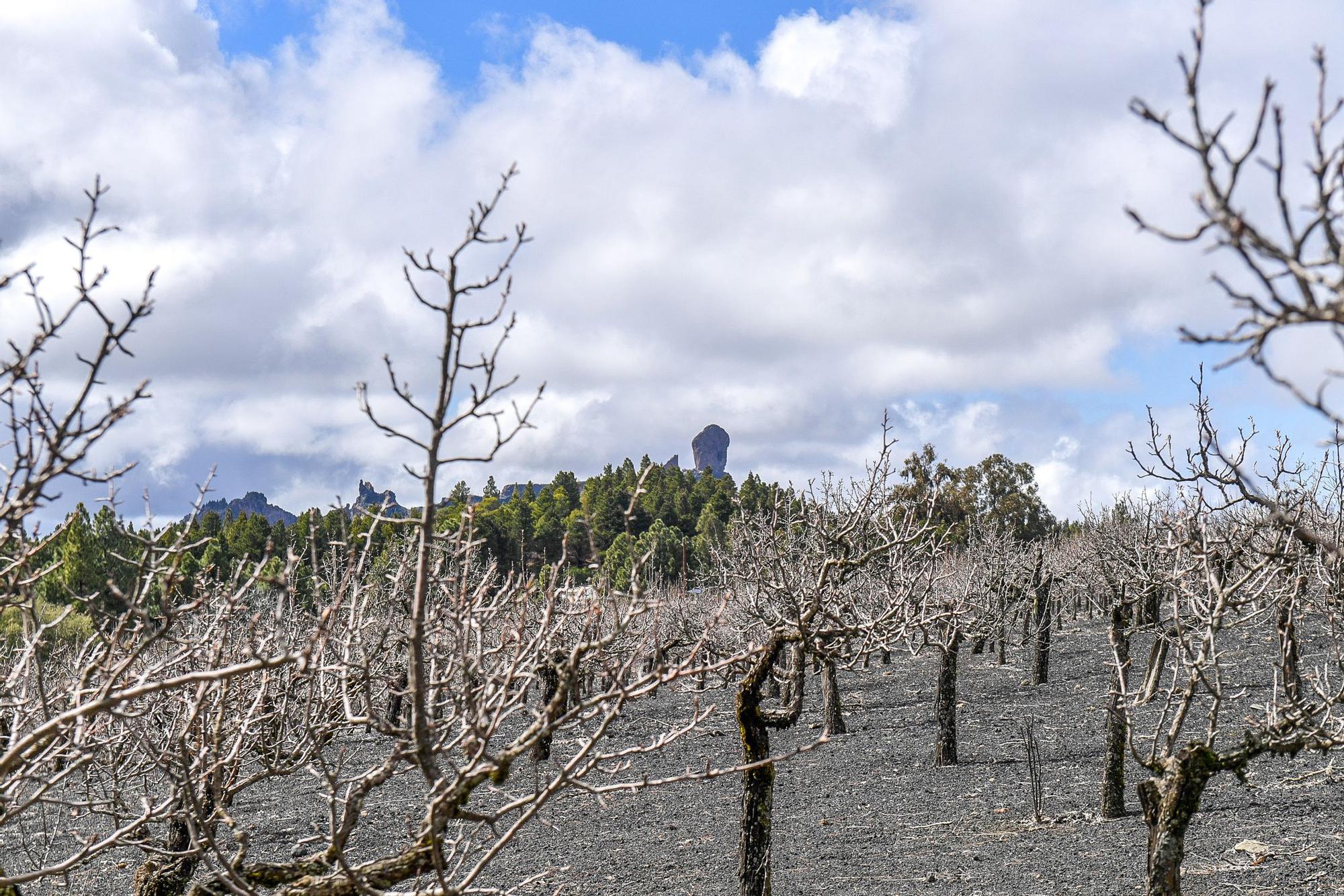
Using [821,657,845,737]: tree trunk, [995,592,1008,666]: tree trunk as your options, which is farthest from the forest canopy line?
[821,657,845,737]: tree trunk

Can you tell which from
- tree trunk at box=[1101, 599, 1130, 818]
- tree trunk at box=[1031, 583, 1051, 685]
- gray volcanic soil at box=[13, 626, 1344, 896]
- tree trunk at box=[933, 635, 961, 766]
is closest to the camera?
gray volcanic soil at box=[13, 626, 1344, 896]

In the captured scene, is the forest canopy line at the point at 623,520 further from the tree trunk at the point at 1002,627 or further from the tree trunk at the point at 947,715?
the tree trunk at the point at 947,715

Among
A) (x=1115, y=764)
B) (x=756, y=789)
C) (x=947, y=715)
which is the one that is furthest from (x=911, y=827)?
(x=756, y=789)

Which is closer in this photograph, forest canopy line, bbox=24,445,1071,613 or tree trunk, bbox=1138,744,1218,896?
tree trunk, bbox=1138,744,1218,896

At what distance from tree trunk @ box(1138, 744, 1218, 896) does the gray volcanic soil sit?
1.68 meters

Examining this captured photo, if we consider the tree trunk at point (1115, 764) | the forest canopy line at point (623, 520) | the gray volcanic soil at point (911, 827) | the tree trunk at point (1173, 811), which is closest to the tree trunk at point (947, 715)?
the gray volcanic soil at point (911, 827)

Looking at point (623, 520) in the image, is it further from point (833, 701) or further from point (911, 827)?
point (911, 827)

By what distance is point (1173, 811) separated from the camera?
669 cm

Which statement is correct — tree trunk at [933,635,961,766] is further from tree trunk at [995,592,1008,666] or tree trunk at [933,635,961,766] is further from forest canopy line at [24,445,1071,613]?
forest canopy line at [24,445,1071,613]

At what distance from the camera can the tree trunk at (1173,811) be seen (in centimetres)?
668

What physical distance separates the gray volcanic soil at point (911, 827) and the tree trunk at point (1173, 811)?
5.51 ft

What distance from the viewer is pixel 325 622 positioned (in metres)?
3.17

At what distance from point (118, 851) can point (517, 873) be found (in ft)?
23.4

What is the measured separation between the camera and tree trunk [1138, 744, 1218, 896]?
668cm
